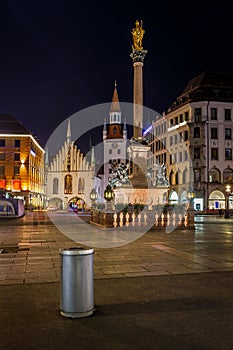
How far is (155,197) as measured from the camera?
41.4m

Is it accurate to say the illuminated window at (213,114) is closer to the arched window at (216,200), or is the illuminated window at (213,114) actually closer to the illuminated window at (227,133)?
the illuminated window at (227,133)

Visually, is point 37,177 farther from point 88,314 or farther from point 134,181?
point 88,314

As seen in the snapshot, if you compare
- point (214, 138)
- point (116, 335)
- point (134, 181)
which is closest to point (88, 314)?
point (116, 335)

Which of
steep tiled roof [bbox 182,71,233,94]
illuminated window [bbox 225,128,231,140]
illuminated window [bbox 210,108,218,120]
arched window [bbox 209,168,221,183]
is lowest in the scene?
arched window [bbox 209,168,221,183]

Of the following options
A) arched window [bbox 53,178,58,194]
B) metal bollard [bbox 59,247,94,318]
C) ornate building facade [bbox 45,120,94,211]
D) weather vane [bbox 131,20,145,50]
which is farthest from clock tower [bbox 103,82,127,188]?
metal bollard [bbox 59,247,94,318]

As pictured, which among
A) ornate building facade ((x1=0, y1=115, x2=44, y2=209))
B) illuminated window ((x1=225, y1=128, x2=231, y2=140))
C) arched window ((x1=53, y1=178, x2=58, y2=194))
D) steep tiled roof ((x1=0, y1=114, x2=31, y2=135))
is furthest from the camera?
arched window ((x1=53, y1=178, x2=58, y2=194))

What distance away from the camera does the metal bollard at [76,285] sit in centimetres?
664

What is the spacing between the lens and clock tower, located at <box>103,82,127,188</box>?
115312 millimetres

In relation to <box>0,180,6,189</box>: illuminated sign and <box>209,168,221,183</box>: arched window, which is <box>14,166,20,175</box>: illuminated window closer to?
<box>0,180,6,189</box>: illuminated sign

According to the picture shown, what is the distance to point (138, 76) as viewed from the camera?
140 ft

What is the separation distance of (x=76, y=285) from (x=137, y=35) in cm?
4021

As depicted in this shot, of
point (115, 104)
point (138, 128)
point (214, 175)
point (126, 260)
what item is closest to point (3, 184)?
point (214, 175)

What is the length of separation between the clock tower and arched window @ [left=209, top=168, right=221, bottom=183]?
43606 mm

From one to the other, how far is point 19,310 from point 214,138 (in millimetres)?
63570
